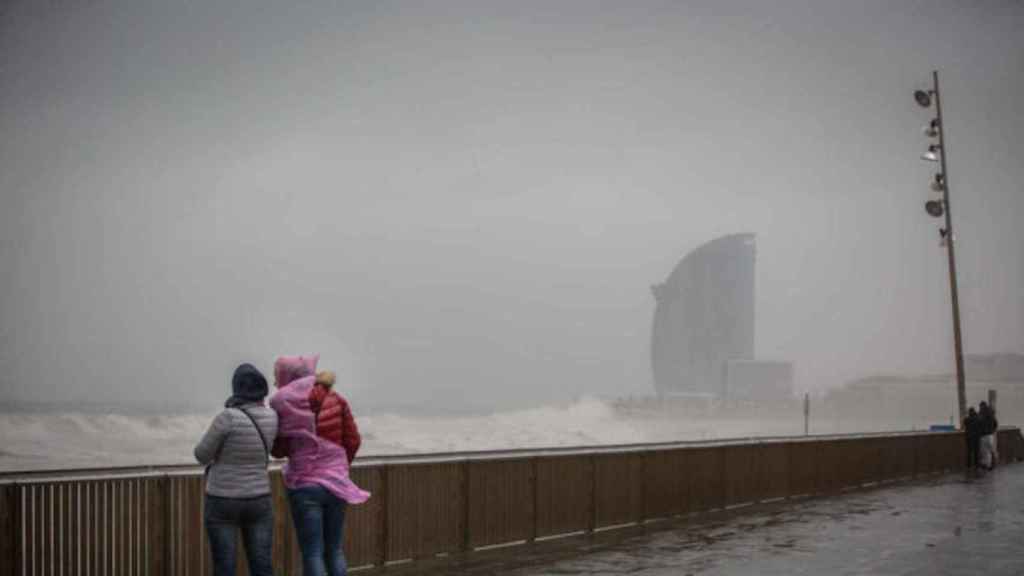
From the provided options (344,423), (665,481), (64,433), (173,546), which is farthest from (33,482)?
(64,433)

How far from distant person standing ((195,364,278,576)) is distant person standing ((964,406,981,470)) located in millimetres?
→ 27989

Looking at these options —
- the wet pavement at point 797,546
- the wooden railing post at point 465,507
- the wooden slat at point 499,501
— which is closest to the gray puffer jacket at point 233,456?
the wet pavement at point 797,546

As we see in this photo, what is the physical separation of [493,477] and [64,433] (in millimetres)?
100292

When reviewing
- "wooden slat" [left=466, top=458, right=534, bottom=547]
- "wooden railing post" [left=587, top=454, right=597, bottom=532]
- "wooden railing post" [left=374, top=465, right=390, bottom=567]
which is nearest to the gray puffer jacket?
"wooden railing post" [left=374, top=465, right=390, bottom=567]

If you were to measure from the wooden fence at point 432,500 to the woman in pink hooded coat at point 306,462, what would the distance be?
79.1 inches

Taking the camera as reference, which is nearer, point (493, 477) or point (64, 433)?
point (493, 477)

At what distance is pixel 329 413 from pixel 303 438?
28cm

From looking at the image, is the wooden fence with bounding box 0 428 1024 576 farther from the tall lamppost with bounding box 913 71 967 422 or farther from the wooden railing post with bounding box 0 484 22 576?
the tall lamppost with bounding box 913 71 967 422

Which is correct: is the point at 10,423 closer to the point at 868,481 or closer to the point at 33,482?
the point at 868,481

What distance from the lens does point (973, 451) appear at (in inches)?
1363

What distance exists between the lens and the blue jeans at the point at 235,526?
9172 millimetres

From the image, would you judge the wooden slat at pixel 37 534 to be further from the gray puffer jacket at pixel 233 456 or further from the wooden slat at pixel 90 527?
the gray puffer jacket at pixel 233 456

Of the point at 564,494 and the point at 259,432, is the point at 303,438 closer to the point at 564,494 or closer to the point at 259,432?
the point at 259,432

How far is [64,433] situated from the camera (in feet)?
357
